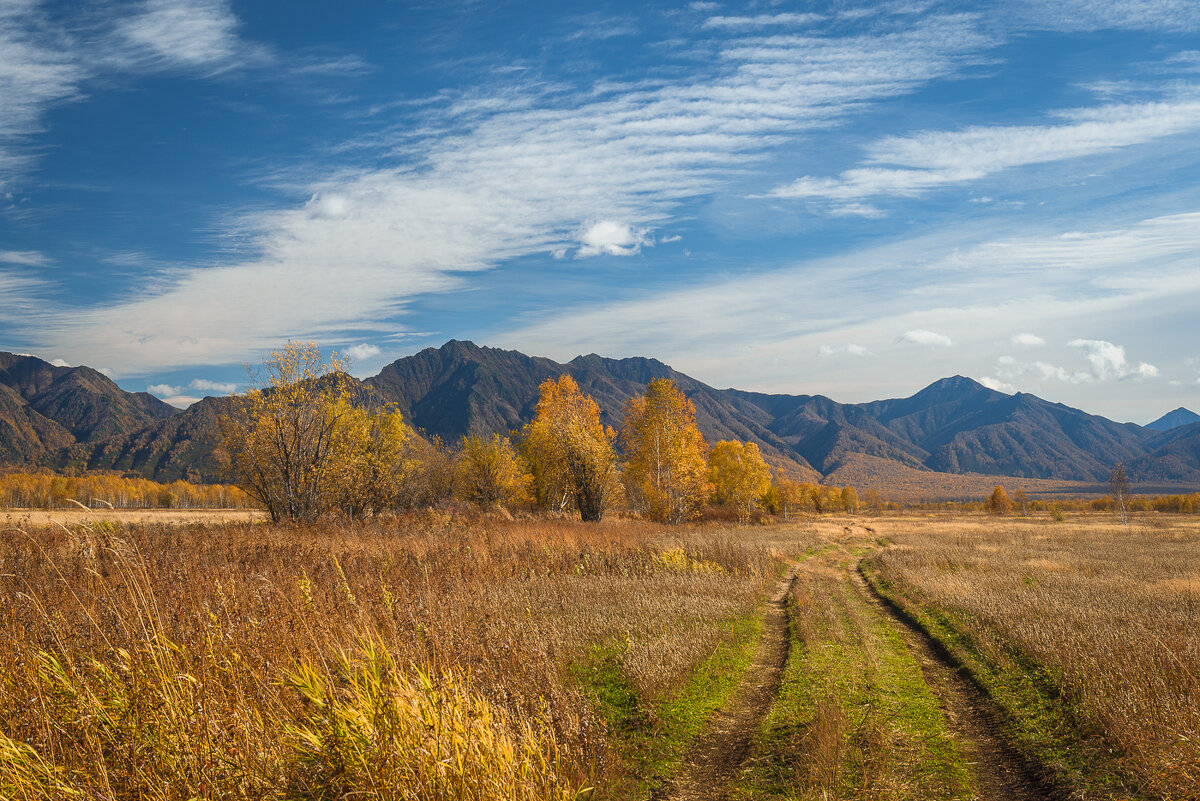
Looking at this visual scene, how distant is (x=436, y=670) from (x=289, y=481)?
56.5ft

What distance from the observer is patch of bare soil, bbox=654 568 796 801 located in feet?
18.3

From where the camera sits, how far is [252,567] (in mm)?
9656

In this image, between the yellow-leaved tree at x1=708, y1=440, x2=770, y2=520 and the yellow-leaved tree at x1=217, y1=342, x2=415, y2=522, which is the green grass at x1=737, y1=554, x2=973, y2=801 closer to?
the yellow-leaved tree at x1=217, y1=342, x2=415, y2=522

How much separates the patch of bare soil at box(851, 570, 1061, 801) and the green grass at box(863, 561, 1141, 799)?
139 mm

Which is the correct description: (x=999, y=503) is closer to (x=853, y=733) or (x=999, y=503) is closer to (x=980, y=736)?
(x=980, y=736)

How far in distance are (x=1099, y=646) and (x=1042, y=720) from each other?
2.75 metres

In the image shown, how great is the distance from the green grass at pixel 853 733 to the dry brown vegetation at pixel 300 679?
4.64 feet

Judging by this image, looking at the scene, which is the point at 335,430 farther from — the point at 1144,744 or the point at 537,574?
the point at 1144,744

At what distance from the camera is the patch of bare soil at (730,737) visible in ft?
18.3

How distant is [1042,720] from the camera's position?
6984mm

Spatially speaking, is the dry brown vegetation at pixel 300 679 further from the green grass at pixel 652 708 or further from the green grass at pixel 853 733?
the green grass at pixel 853 733

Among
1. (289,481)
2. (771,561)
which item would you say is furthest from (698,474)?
(289,481)

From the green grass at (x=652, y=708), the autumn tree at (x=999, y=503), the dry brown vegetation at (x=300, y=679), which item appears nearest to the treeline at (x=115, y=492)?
the dry brown vegetation at (x=300, y=679)

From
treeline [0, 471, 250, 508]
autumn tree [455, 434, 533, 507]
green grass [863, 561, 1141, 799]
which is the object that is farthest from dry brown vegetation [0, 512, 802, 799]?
treeline [0, 471, 250, 508]
